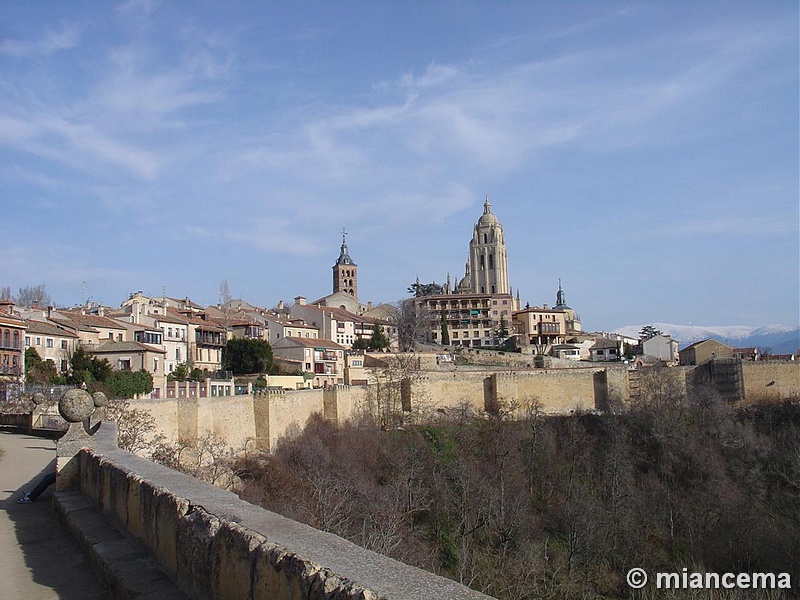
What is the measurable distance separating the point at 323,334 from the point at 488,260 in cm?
5355

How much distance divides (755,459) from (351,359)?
2874cm

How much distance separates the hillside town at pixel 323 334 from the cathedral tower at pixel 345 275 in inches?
6.6

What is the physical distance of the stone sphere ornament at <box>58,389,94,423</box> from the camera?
8227mm

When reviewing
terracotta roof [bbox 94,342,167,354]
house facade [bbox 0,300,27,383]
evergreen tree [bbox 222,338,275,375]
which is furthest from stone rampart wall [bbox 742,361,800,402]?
house facade [bbox 0,300,27,383]

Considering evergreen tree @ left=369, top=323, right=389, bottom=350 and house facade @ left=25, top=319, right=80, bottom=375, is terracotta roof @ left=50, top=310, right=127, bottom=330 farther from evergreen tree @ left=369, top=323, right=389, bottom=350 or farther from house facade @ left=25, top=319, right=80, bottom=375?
evergreen tree @ left=369, top=323, right=389, bottom=350

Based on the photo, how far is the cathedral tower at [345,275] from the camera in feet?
372

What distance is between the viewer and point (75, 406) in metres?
8.27

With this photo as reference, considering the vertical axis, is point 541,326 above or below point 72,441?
above

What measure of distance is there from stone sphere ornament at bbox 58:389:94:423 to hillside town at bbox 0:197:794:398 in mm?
23955

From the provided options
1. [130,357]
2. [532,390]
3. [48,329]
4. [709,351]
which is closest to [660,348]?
[709,351]

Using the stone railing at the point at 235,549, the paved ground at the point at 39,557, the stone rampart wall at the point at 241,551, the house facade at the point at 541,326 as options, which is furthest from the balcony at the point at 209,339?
the stone rampart wall at the point at 241,551

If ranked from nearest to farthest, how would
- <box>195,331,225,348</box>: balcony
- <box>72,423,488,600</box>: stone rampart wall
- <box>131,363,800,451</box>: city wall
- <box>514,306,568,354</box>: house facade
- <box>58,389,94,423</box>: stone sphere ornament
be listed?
<box>72,423,488,600</box>: stone rampart wall → <box>58,389,94,423</box>: stone sphere ornament → <box>131,363,800,451</box>: city wall → <box>195,331,225,348</box>: balcony → <box>514,306,568,354</box>: house facade

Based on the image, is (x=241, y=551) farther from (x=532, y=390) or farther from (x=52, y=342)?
(x=532, y=390)

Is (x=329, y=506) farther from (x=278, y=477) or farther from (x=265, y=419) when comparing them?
(x=265, y=419)
